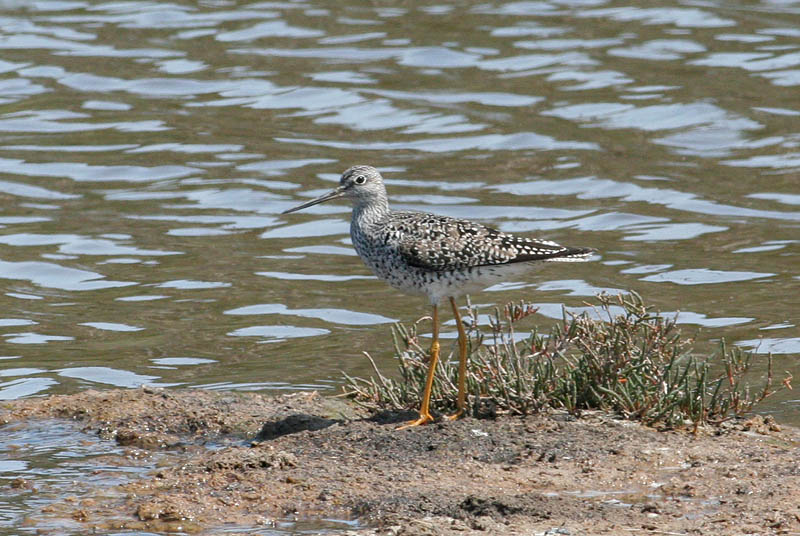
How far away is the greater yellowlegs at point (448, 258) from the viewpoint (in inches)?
303

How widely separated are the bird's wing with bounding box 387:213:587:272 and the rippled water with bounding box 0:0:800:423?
1.97 meters

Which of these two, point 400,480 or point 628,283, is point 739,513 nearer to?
point 400,480

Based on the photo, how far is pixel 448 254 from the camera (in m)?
7.71

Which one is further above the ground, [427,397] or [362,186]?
[362,186]

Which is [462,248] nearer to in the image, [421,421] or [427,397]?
[427,397]

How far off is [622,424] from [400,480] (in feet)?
4.63

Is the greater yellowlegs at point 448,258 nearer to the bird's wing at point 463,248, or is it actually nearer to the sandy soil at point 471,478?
the bird's wing at point 463,248

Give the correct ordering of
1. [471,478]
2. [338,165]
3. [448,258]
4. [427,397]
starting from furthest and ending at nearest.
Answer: [338,165]
[448,258]
[427,397]
[471,478]

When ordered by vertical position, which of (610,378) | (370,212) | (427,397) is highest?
(370,212)

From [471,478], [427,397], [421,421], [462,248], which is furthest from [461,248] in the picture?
[471,478]

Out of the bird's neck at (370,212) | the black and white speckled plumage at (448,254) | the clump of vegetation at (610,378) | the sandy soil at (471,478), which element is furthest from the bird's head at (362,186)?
the sandy soil at (471,478)

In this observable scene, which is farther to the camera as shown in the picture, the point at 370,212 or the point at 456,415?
the point at 370,212

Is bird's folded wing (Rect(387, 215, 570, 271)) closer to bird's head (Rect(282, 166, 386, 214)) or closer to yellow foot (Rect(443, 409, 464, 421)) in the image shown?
bird's head (Rect(282, 166, 386, 214))

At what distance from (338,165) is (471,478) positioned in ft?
29.6
